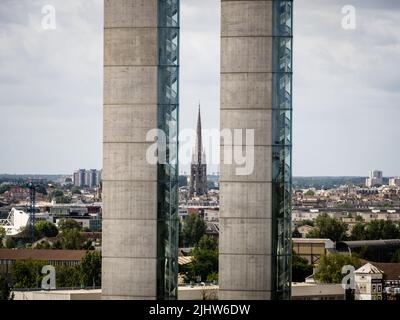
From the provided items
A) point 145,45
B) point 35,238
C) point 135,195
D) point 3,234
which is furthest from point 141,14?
point 35,238

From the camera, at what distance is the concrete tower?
4519 cm

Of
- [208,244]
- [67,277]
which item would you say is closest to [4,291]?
[67,277]

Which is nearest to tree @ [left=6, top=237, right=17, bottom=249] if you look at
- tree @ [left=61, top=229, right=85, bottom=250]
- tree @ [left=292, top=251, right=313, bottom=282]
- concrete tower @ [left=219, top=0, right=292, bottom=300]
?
tree @ [left=61, top=229, right=85, bottom=250]

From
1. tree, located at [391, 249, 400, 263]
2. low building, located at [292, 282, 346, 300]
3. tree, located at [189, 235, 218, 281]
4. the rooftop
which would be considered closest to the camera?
low building, located at [292, 282, 346, 300]

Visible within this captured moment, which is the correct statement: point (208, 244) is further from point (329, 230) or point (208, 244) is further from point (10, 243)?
point (329, 230)

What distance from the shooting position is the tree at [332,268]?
9106 centimetres

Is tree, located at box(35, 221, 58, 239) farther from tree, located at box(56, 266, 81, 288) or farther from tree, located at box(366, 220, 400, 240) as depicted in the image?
tree, located at box(56, 266, 81, 288)

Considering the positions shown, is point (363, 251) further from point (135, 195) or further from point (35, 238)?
point (135, 195)

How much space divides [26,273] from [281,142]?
58.2 metres

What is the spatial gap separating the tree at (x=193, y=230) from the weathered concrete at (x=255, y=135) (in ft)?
382

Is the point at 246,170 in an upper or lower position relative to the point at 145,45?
lower

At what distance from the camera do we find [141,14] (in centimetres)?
4519
